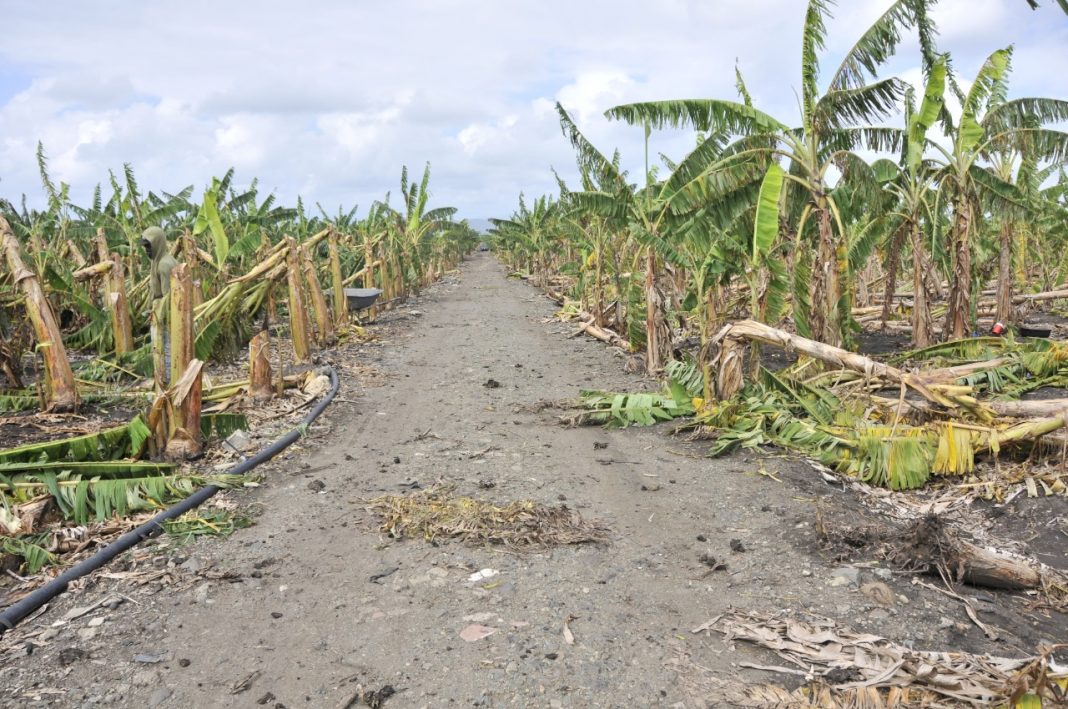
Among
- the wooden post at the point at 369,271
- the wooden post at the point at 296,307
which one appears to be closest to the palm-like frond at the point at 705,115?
the wooden post at the point at 296,307

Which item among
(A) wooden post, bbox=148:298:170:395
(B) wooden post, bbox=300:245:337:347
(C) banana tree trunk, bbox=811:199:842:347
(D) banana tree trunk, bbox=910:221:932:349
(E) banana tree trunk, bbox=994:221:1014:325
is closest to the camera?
(A) wooden post, bbox=148:298:170:395

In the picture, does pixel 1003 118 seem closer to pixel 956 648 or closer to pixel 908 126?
pixel 908 126

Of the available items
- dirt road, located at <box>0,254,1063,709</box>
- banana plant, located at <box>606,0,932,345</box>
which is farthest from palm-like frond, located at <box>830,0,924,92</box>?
dirt road, located at <box>0,254,1063,709</box>

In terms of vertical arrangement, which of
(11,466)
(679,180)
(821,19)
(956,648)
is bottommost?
(956,648)

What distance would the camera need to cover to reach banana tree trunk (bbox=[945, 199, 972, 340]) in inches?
438

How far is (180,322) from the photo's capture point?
714 cm

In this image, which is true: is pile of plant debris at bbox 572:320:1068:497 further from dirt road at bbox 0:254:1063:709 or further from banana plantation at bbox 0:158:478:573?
banana plantation at bbox 0:158:478:573

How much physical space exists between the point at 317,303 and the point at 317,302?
0.06ft

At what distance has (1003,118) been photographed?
447 inches

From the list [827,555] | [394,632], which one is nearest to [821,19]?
[827,555]

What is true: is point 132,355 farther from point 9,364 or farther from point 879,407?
point 879,407

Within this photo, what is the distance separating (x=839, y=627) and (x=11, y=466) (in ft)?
18.6

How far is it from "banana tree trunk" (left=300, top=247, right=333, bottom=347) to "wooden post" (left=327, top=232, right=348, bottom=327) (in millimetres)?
990

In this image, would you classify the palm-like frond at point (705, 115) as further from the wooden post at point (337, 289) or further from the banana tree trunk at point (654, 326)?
the wooden post at point (337, 289)
